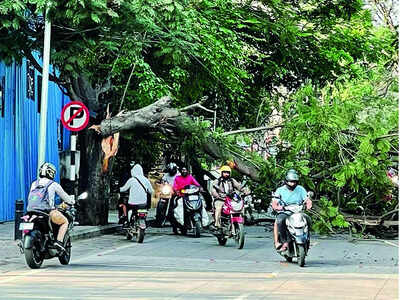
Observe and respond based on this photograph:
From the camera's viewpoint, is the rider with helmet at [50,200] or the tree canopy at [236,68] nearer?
the rider with helmet at [50,200]

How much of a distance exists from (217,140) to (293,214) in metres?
7.85

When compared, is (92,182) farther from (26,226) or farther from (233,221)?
(26,226)

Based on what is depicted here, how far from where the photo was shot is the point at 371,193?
912 inches

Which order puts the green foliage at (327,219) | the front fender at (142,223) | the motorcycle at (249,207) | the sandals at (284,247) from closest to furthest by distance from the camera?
the sandals at (284,247) → the front fender at (142,223) → the green foliage at (327,219) → the motorcycle at (249,207)

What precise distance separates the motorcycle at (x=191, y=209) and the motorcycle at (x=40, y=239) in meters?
7.72

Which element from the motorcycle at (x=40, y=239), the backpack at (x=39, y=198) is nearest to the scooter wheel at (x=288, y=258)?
the motorcycle at (x=40, y=239)

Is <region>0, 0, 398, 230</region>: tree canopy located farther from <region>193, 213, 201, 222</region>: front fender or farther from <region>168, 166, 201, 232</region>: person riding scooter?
<region>193, 213, 201, 222</region>: front fender

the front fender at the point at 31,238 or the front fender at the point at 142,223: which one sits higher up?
the front fender at the point at 31,238

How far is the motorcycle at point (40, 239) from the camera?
14.5 metres

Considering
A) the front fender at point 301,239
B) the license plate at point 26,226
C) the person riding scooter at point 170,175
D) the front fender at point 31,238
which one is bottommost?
the front fender at point 301,239

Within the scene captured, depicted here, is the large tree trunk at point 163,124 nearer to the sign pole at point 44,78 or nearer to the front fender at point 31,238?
the sign pole at point 44,78

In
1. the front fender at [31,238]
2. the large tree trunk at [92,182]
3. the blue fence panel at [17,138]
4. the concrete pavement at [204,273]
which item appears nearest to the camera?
the concrete pavement at [204,273]

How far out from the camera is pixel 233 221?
20031 millimetres

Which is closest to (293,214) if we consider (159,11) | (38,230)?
(38,230)
